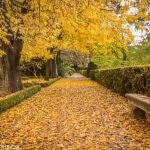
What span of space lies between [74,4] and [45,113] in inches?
203

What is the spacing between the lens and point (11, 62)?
67.0 ft

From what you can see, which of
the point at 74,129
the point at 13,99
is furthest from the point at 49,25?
the point at 13,99

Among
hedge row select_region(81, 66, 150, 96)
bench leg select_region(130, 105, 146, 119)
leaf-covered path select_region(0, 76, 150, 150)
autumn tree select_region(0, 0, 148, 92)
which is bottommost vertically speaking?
leaf-covered path select_region(0, 76, 150, 150)

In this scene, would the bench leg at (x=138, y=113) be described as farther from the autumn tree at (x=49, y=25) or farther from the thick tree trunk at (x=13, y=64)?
the thick tree trunk at (x=13, y=64)

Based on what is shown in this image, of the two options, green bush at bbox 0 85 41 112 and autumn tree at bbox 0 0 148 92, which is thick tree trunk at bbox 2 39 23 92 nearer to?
autumn tree at bbox 0 0 148 92

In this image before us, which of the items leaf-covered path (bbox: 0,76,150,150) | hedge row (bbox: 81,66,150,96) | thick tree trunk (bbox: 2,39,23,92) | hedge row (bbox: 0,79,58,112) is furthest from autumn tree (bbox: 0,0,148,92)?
leaf-covered path (bbox: 0,76,150,150)

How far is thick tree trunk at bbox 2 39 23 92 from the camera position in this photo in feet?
66.0

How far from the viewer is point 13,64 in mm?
20516

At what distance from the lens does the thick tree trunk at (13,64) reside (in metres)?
20.1

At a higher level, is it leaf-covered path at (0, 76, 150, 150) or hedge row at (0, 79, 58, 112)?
hedge row at (0, 79, 58, 112)

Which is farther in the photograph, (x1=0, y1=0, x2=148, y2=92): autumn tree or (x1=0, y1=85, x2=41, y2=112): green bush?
(x1=0, y1=85, x2=41, y2=112): green bush

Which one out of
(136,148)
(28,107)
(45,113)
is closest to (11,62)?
(28,107)

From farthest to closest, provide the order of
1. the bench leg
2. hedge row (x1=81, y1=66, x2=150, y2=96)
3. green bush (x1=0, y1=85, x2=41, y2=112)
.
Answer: hedge row (x1=81, y1=66, x2=150, y2=96) < green bush (x1=0, y1=85, x2=41, y2=112) < the bench leg

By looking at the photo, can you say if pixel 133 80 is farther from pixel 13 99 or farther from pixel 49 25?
pixel 49 25
